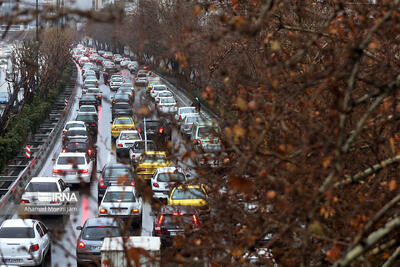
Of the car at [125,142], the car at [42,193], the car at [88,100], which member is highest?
the car at [42,193]

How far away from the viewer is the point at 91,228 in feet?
54.5

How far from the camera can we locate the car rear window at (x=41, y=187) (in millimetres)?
21375

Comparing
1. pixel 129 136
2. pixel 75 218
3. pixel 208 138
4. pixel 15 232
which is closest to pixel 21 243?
pixel 15 232

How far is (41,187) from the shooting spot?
2148cm

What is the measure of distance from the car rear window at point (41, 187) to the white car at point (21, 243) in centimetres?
437

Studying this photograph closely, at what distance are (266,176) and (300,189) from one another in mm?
371

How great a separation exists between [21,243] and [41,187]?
5.46 meters

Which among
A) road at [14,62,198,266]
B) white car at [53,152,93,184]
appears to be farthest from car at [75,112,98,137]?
white car at [53,152,93,184]

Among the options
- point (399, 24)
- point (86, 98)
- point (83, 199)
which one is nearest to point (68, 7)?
point (399, 24)

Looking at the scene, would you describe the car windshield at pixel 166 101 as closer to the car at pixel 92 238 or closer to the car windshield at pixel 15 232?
the car at pixel 92 238

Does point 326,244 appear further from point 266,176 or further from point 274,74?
point 274,74

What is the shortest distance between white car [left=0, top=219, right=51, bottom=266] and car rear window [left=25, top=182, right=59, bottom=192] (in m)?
4.37

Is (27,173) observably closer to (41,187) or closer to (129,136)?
(41,187)

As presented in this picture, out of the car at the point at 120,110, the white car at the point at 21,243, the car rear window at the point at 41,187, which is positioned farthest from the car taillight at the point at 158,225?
the car at the point at 120,110
